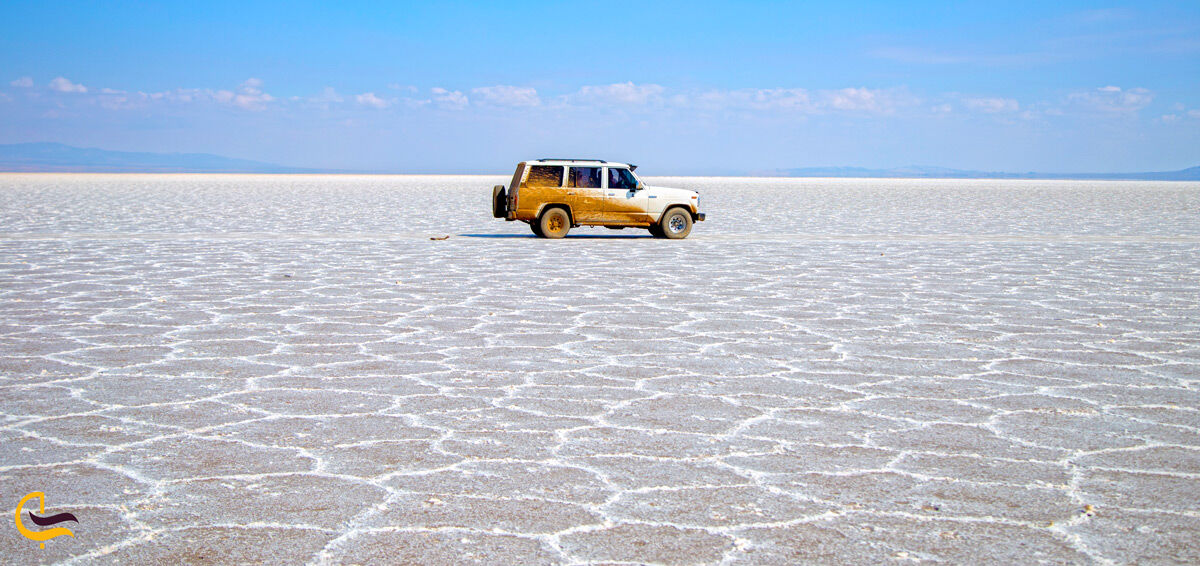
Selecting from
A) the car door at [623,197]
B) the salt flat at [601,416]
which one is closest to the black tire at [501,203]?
the car door at [623,197]

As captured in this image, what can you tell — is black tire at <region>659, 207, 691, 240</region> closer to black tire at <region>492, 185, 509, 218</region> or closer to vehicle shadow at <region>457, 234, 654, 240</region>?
vehicle shadow at <region>457, 234, 654, 240</region>

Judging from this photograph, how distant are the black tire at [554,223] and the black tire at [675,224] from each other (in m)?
1.85

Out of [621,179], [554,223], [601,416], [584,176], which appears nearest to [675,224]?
[621,179]

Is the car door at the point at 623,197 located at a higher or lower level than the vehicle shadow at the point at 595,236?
higher

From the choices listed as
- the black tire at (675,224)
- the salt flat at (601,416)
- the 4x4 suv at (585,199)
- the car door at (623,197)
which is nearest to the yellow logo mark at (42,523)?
the salt flat at (601,416)

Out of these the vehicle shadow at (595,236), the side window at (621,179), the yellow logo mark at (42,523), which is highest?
the side window at (621,179)

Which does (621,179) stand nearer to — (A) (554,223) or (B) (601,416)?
(A) (554,223)

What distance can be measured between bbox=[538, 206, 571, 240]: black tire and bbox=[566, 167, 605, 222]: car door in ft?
0.70

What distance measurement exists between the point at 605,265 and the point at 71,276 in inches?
266

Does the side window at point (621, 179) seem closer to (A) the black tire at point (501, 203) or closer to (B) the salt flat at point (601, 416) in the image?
(A) the black tire at point (501, 203)

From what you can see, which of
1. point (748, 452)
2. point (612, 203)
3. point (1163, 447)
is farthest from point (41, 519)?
point (612, 203)

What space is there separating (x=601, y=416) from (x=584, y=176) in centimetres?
1461

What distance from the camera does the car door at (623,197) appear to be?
20562 mm

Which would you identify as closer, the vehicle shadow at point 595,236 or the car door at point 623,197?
the car door at point 623,197
